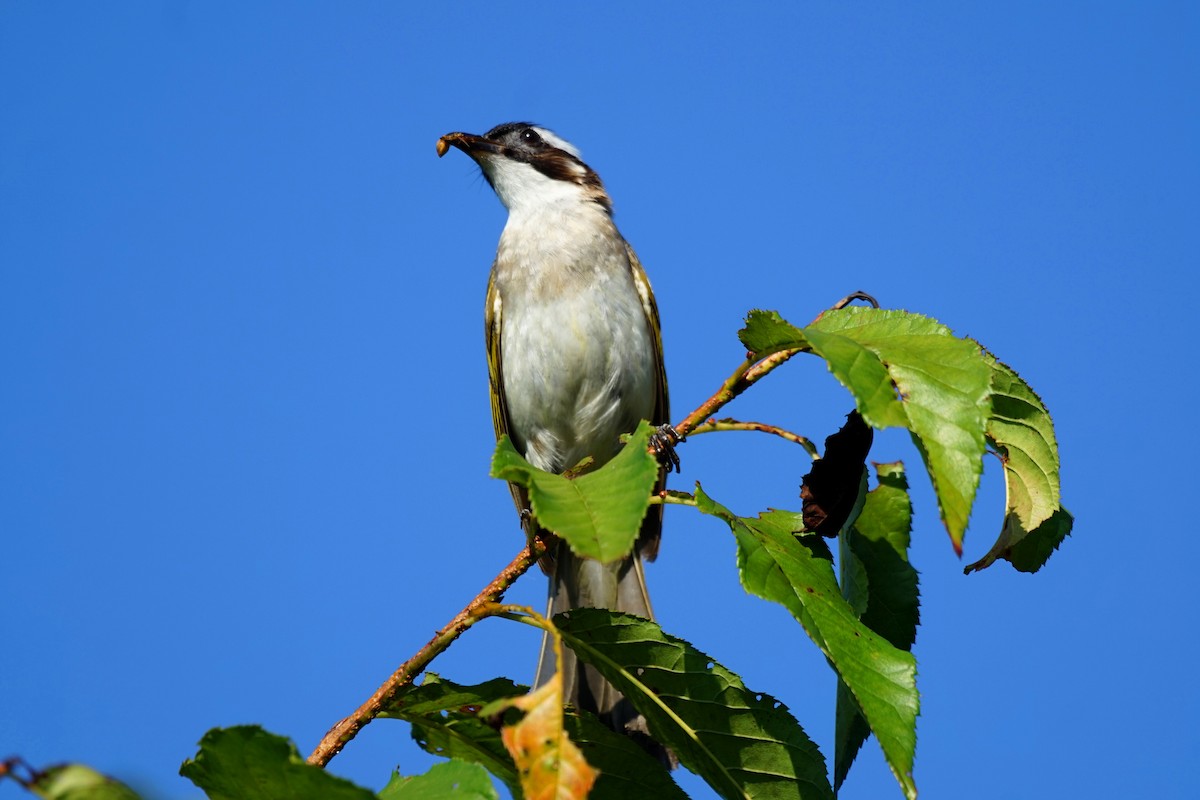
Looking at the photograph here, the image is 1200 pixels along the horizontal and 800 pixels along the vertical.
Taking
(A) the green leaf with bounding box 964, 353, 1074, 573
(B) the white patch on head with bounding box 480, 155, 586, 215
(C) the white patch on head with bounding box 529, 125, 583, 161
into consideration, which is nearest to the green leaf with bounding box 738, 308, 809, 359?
(A) the green leaf with bounding box 964, 353, 1074, 573

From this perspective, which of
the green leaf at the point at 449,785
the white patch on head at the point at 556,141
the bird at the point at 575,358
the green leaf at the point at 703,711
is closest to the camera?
the green leaf at the point at 449,785

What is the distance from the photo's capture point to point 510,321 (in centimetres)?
639

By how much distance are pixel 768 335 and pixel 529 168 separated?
5.09 m

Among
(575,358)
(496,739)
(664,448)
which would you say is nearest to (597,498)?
(496,739)

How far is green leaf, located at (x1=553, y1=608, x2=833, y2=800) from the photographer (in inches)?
109

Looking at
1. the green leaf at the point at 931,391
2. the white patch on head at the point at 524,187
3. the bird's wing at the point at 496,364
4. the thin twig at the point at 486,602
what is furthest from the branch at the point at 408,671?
the white patch on head at the point at 524,187

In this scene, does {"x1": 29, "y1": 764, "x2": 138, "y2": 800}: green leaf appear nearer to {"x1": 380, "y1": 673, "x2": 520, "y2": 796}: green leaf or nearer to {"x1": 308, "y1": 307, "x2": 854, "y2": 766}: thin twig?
{"x1": 308, "y1": 307, "x2": 854, "y2": 766}: thin twig

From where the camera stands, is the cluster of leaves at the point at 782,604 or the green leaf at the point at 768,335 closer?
the cluster of leaves at the point at 782,604

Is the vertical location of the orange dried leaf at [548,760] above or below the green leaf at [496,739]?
below

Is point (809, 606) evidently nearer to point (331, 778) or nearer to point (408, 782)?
point (408, 782)

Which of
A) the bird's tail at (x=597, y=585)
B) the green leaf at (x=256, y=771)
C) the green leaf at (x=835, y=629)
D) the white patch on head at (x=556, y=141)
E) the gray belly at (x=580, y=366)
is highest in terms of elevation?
the white patch on head at (x=556, y=141)

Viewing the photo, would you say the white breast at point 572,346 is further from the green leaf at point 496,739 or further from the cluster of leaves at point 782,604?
the green leaf at point 496,739

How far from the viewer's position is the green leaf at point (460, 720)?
285cm

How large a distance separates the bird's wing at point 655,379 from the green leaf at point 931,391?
3.64m
